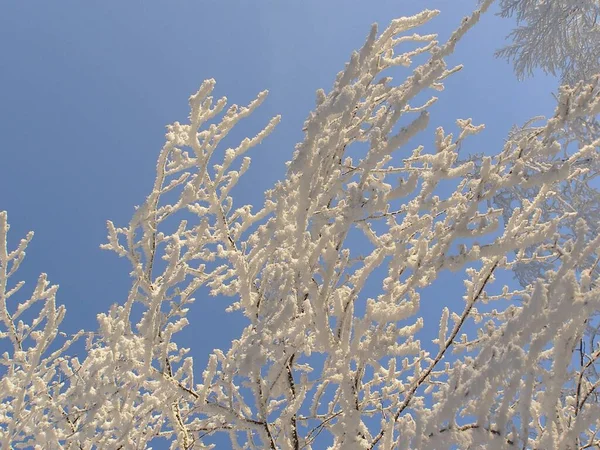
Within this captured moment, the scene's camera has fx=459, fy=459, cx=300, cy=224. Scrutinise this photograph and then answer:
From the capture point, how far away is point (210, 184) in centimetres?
251

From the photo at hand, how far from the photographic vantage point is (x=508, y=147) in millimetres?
1878

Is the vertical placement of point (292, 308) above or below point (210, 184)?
below

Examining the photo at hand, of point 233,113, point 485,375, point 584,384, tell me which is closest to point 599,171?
point 584,384

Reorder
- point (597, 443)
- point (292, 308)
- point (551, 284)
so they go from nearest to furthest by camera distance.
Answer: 1. point (551, 284)
2. point (292, 308)
3. point (597, 443)

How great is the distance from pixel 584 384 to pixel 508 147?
110 centimetres

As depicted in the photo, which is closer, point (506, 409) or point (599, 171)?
point (506, 409)

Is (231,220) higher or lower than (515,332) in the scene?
higher

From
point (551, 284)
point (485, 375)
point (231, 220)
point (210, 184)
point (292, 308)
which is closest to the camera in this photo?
point (485, 375)

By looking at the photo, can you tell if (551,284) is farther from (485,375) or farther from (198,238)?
(198,238)

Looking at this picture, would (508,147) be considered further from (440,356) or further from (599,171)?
(599,171)

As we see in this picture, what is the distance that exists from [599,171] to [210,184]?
6.87 metres

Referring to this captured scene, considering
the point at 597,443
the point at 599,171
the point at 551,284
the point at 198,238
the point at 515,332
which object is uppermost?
the point at 599,171

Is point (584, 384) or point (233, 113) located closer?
point (584, 384)

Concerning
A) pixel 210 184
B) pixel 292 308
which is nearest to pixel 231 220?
pixel 210 184
